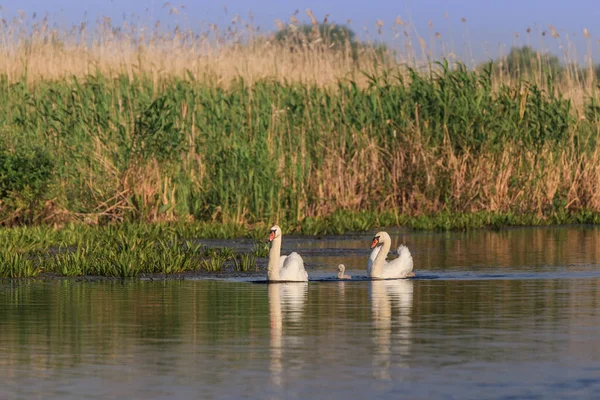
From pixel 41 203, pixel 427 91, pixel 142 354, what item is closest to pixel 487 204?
pixel 427 91

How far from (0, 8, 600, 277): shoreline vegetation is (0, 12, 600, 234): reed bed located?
3 cm

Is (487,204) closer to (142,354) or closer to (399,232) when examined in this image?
(399,232)

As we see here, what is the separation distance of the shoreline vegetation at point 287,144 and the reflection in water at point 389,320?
5.48 m

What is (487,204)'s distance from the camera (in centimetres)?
2355

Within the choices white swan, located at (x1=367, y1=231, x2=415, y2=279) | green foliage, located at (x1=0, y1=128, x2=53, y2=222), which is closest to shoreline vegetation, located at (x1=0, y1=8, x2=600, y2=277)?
green foliage, located at (x1=0, y1=128, x2=53, y2=222)

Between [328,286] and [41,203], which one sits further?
[41,203]

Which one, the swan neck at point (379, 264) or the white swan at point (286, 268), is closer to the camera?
the white swan at point (286, 268)

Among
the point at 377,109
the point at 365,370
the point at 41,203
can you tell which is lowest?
the point at 365,370

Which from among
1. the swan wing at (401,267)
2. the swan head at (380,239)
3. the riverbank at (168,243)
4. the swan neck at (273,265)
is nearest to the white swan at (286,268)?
the swan neck at (273,265)

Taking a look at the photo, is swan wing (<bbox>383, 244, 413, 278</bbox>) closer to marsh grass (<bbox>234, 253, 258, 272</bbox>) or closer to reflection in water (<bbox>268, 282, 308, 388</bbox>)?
reflection in water (<bbox>268, 282, 308, 388</bbox>)

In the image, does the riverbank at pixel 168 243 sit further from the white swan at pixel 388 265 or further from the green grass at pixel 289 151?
the white swan at pixel 388 265

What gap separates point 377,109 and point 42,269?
1073cm

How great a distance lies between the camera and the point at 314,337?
31.4 ft

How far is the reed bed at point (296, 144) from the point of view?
21109 mm
